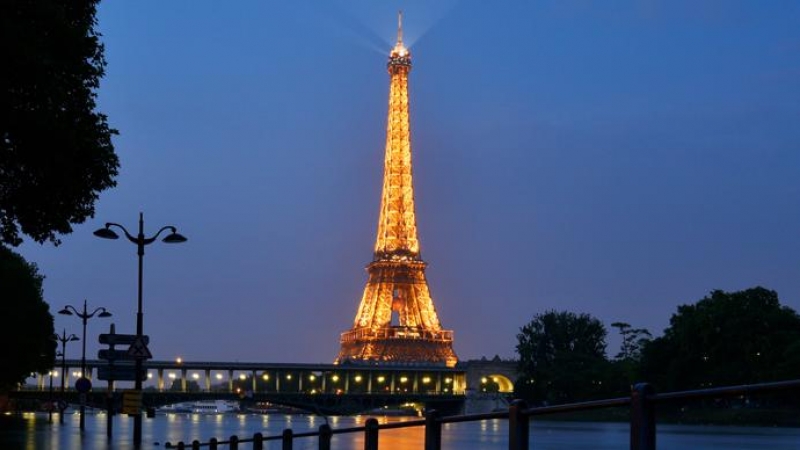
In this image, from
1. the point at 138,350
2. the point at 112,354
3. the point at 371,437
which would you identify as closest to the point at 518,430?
the point at 371,437

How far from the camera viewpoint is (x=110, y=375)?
4116cm

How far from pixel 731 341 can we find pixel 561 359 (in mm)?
43351

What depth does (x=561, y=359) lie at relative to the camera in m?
156

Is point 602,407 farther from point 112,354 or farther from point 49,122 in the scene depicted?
point 112,354

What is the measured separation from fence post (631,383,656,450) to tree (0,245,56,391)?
60.5 m

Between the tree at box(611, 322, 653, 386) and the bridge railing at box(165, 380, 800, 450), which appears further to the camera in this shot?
A: the tree at box(611, 322, 653, 386)

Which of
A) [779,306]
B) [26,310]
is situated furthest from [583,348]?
[26,310]

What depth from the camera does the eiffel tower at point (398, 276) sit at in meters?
159

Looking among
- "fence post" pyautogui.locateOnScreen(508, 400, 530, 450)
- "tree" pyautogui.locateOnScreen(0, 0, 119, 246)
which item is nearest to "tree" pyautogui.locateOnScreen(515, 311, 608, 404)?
"tree" pyautogui.locateOnScreen(0, 0, 119, 246)

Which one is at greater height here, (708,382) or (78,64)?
(78,64)

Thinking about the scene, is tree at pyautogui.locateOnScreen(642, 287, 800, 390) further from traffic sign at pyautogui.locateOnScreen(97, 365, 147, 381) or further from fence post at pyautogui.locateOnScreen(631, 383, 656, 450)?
fence post at pyautogui.locateOnScreen(631, 383, 656, 450)

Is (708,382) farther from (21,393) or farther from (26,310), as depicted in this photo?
(21,393)

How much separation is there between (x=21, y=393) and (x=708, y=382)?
8665 centimetres

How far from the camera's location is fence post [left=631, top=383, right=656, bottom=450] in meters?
7.95
